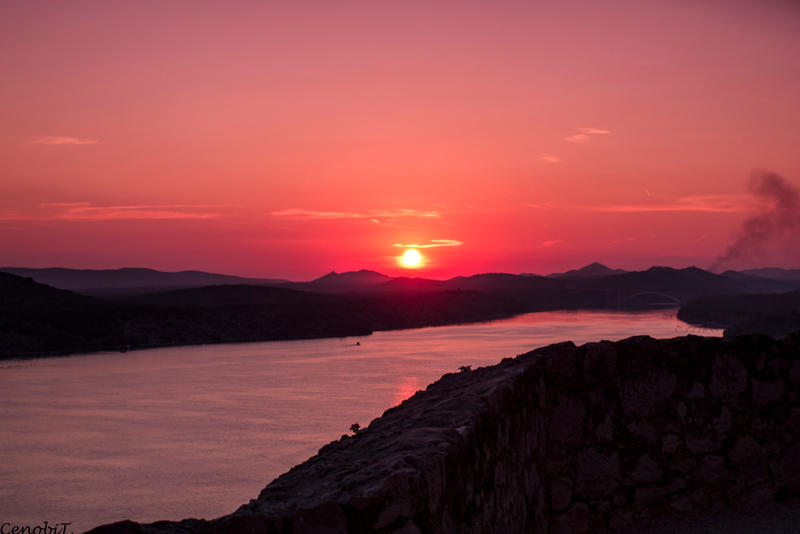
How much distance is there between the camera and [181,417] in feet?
134

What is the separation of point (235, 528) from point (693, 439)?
377 cm

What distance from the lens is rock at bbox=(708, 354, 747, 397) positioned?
5445 mm

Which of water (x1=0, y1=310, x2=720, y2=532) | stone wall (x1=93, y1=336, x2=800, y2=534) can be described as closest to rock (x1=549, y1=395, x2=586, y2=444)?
stone wall (x1=93, y1=336, x2=800, y2=534)

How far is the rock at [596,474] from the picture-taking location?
17.1ft

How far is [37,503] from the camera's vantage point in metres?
26.3

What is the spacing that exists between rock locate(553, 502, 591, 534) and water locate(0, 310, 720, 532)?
20575 millimetres

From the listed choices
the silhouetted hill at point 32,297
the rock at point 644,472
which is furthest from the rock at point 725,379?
the silhouetted hill at point 32,297

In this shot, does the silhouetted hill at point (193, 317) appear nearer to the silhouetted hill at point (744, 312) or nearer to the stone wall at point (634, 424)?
the silhouetted hill at point (744, 312)

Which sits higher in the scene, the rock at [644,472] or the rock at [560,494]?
the rock at [644,472]

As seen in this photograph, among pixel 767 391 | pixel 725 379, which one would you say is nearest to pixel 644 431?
pixel 725 379

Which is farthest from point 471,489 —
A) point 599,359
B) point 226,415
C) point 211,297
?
point 211,297

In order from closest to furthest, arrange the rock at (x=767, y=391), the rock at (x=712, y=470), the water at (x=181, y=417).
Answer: the rock at (x=712, y=470), the rock at (x=767, y=391), the water at (x=181, y=417)

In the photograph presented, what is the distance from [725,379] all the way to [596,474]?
45.1 inches

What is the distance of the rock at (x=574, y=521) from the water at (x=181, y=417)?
20575 millimetres
